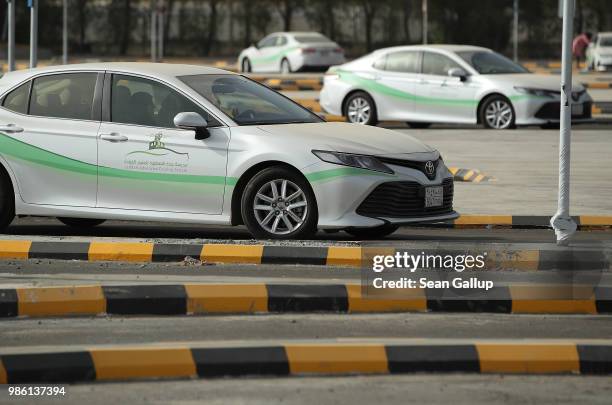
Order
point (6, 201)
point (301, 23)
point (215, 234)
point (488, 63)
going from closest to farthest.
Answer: point (6, 201)
point (215, 234)
point (488, 63)
point (301, 23)

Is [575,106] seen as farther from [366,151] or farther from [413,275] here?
[413,275]

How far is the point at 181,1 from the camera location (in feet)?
191

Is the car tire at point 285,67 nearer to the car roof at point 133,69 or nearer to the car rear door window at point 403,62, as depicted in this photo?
the car rear door window at point 403,62

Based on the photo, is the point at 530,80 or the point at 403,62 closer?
the point at 530,80

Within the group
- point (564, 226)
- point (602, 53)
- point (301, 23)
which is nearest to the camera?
point (564, 226)

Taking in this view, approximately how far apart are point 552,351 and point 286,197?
4.33 m

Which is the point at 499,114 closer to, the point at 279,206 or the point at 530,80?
the point at 530,80

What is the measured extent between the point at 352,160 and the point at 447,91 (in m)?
13.0

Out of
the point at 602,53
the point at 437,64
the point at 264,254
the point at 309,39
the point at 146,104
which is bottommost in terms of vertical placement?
the point at 264,254

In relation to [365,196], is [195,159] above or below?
above

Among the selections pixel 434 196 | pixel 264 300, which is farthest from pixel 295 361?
pixel 434 196

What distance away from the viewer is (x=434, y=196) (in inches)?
464

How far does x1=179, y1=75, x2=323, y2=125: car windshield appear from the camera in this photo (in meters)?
12.0

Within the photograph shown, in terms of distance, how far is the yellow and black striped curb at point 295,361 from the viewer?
281 inches
